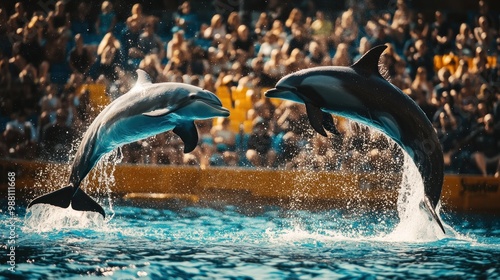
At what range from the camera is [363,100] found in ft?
25.2

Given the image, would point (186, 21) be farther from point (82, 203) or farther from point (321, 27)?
point (82, 203)

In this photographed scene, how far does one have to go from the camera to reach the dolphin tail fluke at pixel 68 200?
867cm

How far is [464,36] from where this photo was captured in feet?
47.1

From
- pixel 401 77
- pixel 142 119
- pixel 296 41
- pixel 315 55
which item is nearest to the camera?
pixel 142 119

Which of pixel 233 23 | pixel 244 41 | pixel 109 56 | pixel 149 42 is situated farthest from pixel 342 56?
pixel 109 56

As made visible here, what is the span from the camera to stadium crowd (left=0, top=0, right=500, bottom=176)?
1233 cm

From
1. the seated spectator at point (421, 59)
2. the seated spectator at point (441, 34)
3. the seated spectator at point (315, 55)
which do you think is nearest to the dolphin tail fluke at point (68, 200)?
the seated spectator at point (315, 55)

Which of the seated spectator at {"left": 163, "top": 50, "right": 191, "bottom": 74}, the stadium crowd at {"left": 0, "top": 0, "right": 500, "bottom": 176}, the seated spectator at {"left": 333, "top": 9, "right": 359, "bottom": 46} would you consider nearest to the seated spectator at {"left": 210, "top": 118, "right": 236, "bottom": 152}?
the stadium crowd at {"left": 0, "top": 0, "right": 500, "bottom": 176}

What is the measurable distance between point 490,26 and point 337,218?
558cm

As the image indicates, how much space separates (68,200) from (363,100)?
3.18 meters

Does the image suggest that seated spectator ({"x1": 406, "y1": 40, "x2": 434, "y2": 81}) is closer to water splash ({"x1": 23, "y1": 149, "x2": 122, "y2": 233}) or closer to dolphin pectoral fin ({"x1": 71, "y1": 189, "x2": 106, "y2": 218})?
water splash ({"x1": 23, "y1": 149, "x2": 122, "y2": 233})

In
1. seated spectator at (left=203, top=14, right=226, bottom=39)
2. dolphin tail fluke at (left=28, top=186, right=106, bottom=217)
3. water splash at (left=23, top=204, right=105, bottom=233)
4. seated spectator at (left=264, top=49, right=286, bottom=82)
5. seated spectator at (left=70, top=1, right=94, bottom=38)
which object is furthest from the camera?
seated spectator at (left=70, top=1, right=94, bottom=38)

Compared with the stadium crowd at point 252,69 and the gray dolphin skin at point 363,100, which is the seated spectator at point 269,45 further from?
the gray dolphin skin at point 363,100

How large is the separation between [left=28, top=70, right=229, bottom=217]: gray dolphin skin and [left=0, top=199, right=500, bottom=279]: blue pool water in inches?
19.5
